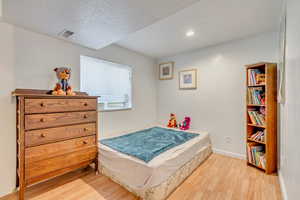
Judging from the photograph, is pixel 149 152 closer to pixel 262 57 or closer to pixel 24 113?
pixel 24 113

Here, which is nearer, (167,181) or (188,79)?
(167,181)

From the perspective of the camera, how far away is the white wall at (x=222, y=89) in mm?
2545

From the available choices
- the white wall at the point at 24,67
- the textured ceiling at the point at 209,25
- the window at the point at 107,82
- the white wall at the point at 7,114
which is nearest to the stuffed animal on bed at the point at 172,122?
the window at the point at 107,82

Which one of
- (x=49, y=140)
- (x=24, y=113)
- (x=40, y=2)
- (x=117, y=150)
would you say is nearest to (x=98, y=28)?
(x=40, y=2)

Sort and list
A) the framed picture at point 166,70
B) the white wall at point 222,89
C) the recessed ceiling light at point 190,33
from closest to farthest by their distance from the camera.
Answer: the recessed ceiling light at point 190,33 < the white wall at point 222,89 < the framed picture at point 166,70

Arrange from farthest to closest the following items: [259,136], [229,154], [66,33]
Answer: [229,154] < [259,136] < [66,33]

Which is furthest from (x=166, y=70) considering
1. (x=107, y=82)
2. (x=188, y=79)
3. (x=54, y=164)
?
(x=54, y=164)

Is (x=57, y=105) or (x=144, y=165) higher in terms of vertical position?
(x=57, y=105)

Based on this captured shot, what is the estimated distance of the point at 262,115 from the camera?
2.23m

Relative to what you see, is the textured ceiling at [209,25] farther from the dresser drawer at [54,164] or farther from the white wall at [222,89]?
the dresser drawer at [54,164]

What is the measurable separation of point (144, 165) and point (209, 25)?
7.40 ft

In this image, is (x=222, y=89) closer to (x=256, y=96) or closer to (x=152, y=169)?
(x=256, y=96)

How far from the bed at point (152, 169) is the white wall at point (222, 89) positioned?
0.91 metres

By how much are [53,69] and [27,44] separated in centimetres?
41
